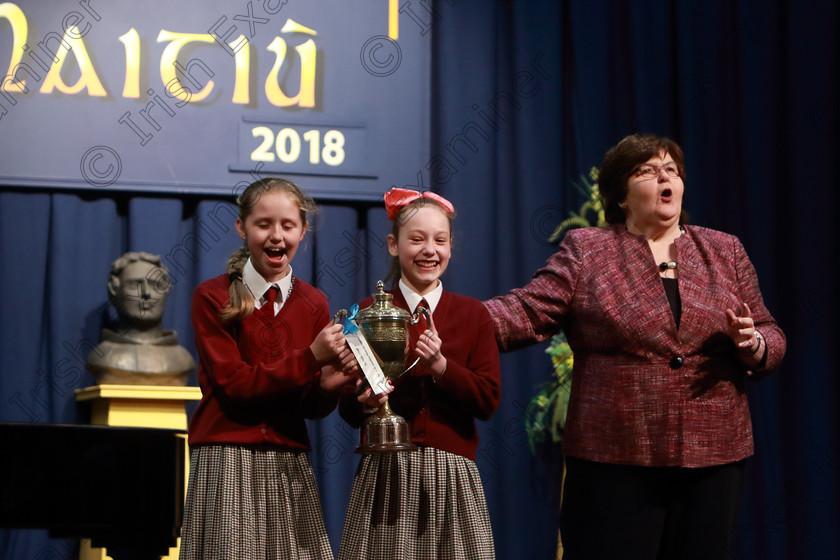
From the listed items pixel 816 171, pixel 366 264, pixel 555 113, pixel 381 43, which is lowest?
pixel 366 264

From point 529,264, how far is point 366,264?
0.73 metres

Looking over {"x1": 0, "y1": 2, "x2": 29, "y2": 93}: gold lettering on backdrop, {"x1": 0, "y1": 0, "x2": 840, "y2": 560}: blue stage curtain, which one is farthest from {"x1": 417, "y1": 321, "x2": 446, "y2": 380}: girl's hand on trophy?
{"x1": 0, "y1": 2, "x2": 29, "y2": 93}: gold lettering on backdrop

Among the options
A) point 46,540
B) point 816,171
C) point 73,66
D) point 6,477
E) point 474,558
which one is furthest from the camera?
point 816,171

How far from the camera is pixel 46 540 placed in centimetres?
374

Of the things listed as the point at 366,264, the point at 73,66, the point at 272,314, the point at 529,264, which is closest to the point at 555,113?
the point at 529,264

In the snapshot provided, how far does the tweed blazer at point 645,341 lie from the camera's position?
2.12 meters

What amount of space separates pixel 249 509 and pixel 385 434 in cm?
33

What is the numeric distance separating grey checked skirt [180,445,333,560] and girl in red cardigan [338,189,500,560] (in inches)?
3.6

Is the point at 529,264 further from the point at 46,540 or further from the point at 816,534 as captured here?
the point at 46,540

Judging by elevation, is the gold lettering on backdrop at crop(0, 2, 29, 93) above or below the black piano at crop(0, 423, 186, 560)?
above

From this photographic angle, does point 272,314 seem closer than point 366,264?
Yes

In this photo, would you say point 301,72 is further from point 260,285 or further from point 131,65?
point 260,285

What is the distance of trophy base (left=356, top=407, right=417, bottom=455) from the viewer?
1.95 m

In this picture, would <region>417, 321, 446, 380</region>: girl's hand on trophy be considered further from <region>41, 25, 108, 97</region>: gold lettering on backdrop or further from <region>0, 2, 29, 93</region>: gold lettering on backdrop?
<region>0, 2, 29, 93</region>: gold lettering on backdrop
